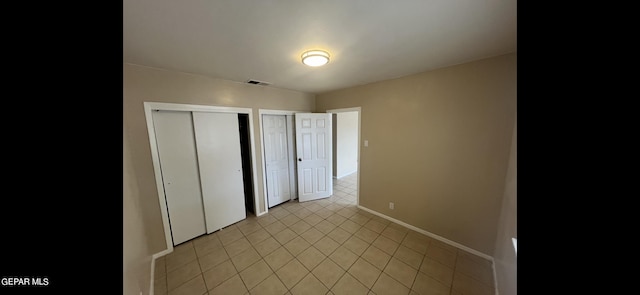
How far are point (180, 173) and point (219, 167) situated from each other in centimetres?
43

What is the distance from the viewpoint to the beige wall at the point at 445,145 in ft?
5.53

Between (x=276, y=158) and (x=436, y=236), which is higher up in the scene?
(x=276, y=158)

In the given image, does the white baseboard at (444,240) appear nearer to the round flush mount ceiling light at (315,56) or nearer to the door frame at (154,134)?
the round flush mount ceiling light at (315,56)

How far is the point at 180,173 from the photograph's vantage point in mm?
2119

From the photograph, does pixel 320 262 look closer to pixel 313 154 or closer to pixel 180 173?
pixel 313 154

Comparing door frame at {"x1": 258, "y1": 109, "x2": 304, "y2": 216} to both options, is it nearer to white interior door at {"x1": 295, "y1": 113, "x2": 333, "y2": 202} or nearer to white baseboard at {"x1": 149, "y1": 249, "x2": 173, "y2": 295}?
white interior door at {"x1": 295, "y1": 113, "x2": 333, "y2": 202}

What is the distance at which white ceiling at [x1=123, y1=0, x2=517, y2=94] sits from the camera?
96cm

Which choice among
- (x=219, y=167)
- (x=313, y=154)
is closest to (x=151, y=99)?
(x=219, y=167)

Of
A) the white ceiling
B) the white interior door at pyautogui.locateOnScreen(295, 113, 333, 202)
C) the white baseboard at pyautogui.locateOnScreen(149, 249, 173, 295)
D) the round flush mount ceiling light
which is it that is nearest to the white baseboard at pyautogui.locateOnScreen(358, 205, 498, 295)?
the white interior door at pyautogui.locateOnScreen(295, 113, 333, 202)

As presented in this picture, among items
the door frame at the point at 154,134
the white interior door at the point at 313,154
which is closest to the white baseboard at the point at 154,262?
the door frame at the point at 154,134

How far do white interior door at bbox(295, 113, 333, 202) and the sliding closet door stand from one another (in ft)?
3.39

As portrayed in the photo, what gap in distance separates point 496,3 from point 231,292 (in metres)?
2.82
